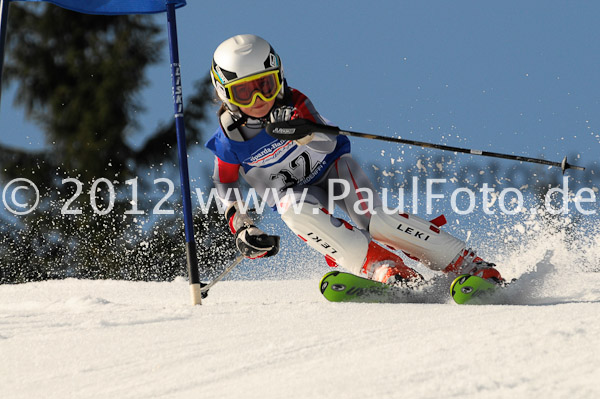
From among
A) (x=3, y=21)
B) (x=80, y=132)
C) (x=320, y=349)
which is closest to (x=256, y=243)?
(x=320, y=349)

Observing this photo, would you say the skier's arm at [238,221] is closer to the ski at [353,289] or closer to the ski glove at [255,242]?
the ski glove at [255,242]

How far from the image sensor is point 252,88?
4184mm

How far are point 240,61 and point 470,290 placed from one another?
1.87 m

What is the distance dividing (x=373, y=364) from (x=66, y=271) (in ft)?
34.4

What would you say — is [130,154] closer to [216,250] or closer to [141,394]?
[216,250]

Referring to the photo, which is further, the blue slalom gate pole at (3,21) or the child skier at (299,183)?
the blue slalom gate pole at (3,21)

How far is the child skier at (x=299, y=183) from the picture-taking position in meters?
4.16

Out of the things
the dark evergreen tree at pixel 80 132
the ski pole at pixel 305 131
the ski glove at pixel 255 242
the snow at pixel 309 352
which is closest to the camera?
the snow at pixel 309 352

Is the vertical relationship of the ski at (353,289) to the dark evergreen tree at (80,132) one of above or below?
above

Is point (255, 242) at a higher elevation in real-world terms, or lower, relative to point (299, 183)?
lower

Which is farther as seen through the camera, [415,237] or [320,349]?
[415,237]

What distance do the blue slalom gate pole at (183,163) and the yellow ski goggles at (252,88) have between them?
831 millimetres

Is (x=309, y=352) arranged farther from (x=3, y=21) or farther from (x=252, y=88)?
(x=3, y=21)

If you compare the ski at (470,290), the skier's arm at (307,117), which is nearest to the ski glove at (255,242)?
the skier's arm at (307,117)
